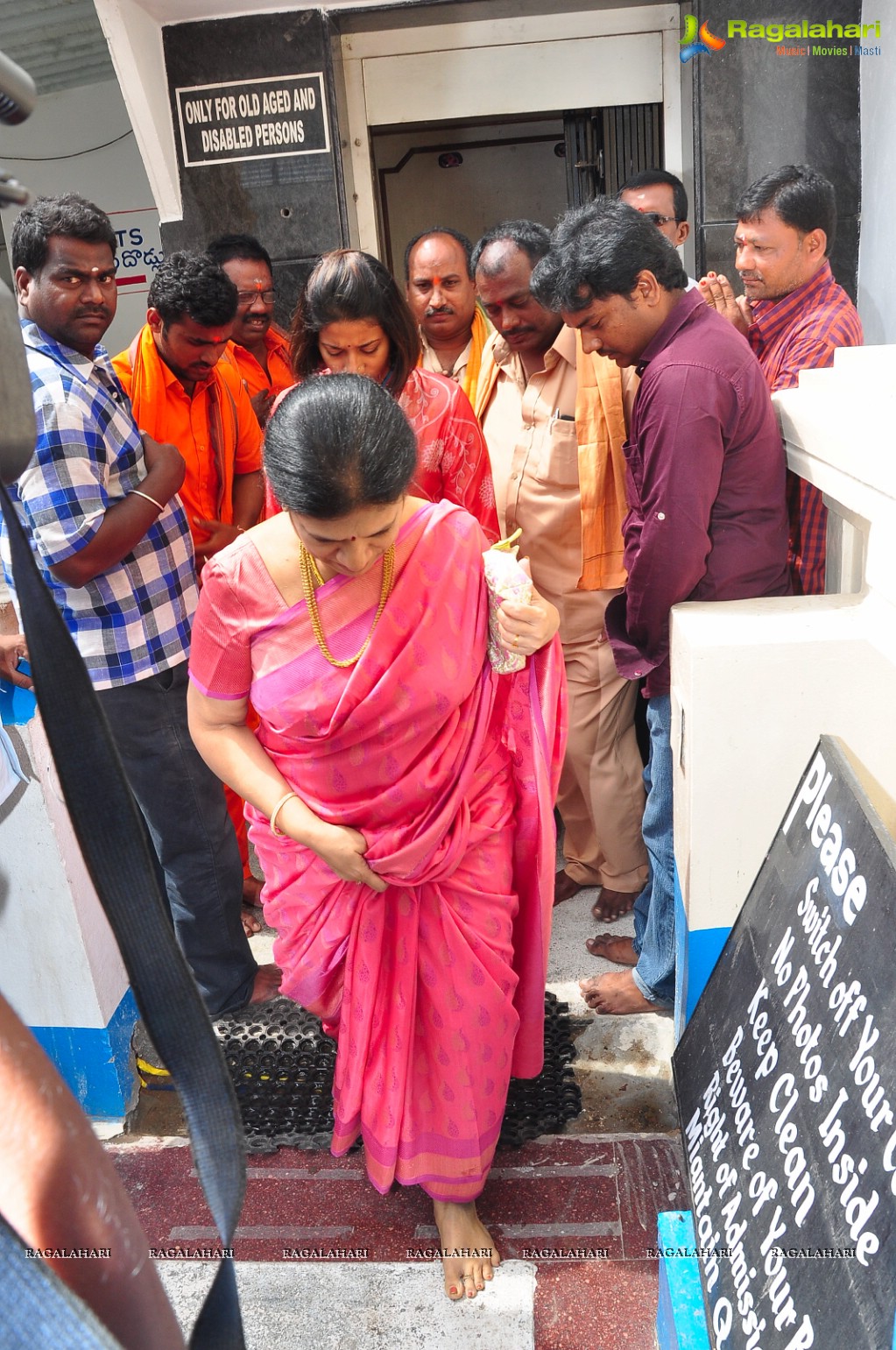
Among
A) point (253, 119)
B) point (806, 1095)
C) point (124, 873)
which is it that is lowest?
point (806, 1095)

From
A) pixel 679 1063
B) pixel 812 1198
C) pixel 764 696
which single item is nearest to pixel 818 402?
pixel 764 696

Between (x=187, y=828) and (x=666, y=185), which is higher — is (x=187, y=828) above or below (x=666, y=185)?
below

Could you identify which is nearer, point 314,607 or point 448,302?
point 314,607

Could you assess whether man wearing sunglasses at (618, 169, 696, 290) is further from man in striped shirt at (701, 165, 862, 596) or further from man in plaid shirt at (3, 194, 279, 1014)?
man in plaid shirt at (3, 194, 279, 1014)

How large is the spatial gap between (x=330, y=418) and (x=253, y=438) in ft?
5.36

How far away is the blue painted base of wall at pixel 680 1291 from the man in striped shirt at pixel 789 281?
2.18 meters

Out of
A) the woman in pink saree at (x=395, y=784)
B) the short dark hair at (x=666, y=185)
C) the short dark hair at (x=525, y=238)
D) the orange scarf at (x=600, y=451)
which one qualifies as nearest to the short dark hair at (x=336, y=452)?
the woman in pink saree at (x=395, y=784)

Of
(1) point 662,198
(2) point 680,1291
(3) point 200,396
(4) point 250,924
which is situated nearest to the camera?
(2) point 680,1291

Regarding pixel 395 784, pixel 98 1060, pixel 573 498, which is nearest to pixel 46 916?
pixel 98 1060

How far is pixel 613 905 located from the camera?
3.19 meters

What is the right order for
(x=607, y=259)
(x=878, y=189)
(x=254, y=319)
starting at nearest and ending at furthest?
(x=607, y=259)
(x=254, y=319)
(x=878, y=189)

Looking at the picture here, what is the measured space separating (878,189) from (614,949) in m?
3.18

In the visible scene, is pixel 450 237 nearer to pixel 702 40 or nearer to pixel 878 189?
pixel 702 40

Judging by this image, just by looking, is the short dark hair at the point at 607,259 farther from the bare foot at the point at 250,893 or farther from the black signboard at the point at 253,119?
the black signboard at the point at 253,119
